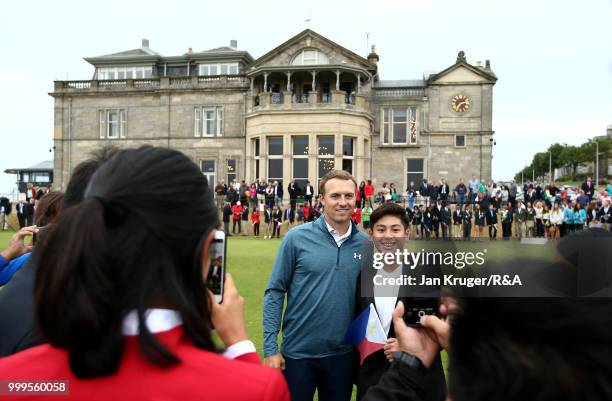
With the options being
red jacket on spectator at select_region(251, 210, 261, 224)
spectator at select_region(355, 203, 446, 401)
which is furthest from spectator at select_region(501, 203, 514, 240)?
spectator at select_region(355, 203, 446, 401)

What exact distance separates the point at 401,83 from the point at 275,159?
12.6 meters

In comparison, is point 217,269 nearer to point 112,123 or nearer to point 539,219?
point 539,219

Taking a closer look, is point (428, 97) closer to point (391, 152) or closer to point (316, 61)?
point (391, 152)

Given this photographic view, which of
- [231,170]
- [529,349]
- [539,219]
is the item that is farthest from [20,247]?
[231,170]

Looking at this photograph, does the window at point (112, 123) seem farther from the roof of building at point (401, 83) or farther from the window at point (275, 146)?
the roof of building at point (401, 83)

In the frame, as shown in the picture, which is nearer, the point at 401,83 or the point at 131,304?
the point at 131,304

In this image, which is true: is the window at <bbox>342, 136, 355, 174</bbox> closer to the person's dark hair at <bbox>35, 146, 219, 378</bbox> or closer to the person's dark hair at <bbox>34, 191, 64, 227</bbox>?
the person's dark hair at <bbox>34, 191, 64, 227</bbox>

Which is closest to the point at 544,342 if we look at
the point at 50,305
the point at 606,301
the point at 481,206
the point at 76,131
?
the point at 606,301

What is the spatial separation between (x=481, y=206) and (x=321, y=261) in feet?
80.7

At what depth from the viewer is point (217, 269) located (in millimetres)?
1766

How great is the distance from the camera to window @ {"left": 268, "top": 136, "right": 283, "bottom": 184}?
124 ft

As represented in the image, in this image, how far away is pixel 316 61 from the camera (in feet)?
→ 127

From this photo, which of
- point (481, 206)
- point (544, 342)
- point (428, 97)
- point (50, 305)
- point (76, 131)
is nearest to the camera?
point (544, 342)

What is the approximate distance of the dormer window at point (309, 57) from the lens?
3853 cm
